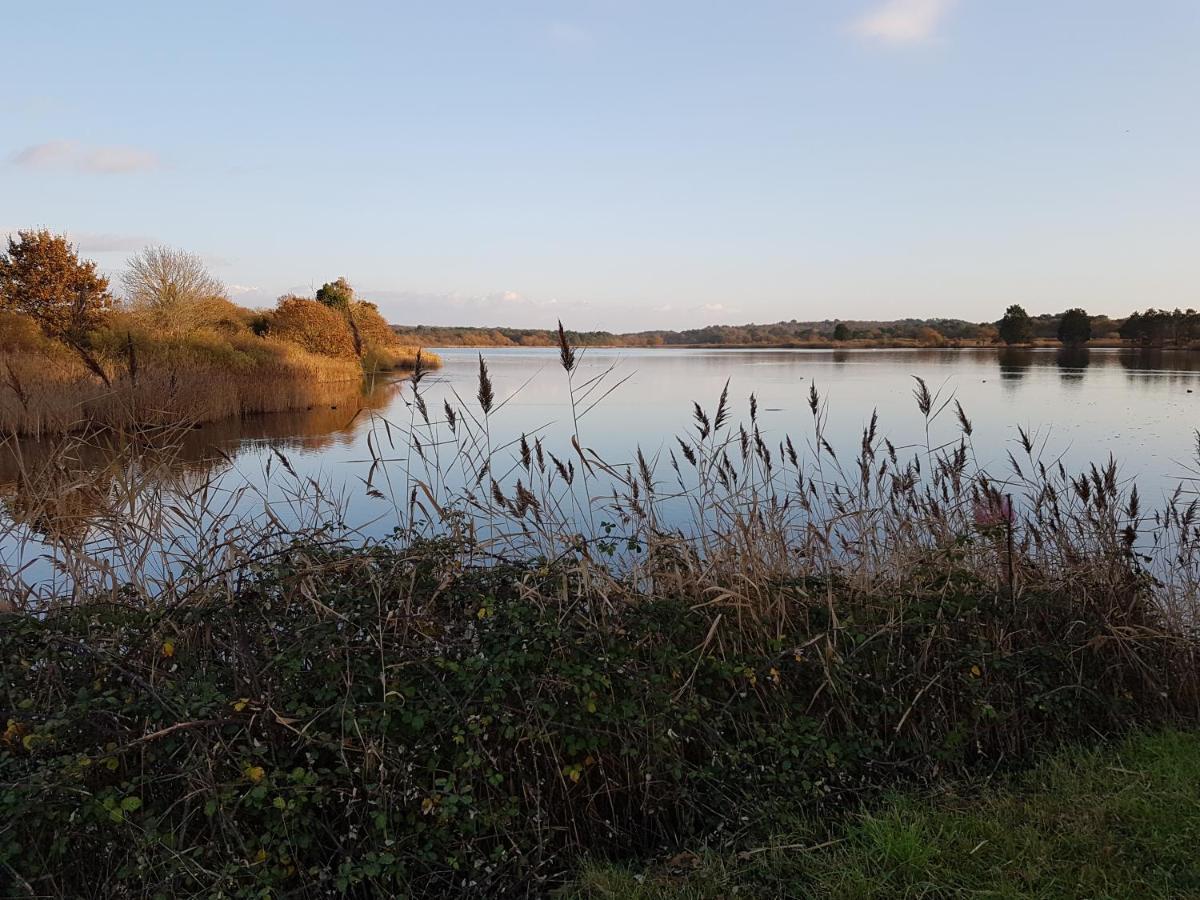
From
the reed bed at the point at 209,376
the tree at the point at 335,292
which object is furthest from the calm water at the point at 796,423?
the tree at the point at 335,292

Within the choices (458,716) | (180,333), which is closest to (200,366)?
(180,333)

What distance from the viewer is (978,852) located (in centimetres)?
254

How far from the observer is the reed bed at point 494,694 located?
2.43m

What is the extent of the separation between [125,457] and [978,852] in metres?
4.51

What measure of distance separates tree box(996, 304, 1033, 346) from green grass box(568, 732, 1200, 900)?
224 ft

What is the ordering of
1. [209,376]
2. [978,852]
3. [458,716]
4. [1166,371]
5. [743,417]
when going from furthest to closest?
[1166,371] → [209,376] → [743,417] → [458,716] → [978,852]

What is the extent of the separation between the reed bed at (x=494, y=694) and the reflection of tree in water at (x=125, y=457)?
0.10 metres

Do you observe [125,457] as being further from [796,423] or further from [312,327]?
[312,327]

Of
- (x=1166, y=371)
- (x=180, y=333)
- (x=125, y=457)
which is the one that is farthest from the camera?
(x=1166, y=371)

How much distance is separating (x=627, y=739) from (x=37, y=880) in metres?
1.89

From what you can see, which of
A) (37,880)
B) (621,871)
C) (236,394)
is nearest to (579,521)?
(621,871)

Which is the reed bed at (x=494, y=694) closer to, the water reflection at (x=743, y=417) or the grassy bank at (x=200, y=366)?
the water reflection at (x=743, y=417)

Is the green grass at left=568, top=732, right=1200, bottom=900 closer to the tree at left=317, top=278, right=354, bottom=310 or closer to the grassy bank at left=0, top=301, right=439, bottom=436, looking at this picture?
the grassy bank at left=0, top=301, right=439, bottom=436

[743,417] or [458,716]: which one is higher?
[743,417]
